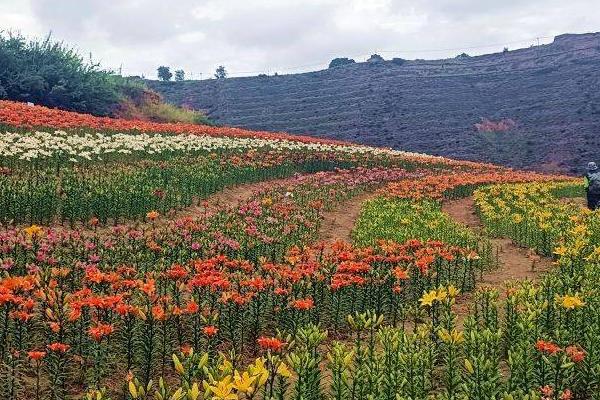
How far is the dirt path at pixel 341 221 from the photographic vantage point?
47.3 ft

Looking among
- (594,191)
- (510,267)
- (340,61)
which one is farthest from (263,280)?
(340,61)

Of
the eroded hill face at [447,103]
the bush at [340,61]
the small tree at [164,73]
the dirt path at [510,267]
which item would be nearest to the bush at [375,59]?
the eroded hill face at [447,103]

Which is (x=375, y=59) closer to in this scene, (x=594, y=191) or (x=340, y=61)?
(x=340, y=61)

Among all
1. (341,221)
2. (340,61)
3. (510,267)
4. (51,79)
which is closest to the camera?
(510,267)

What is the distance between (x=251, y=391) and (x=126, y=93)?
43.8 m

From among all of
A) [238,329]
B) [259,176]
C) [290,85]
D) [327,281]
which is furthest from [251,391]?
[290,85]

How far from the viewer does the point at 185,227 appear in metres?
10.7

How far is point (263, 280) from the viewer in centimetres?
673

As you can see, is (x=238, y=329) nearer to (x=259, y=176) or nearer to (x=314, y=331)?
(x=314, y=331)

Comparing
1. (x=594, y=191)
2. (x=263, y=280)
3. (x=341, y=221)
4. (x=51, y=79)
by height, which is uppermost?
(x=51, y=79)

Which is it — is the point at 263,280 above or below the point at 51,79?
below

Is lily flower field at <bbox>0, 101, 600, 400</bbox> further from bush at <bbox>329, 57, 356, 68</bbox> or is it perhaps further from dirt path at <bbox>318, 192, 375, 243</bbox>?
bush at <bbox>329, 57, 356, 68</bbox>

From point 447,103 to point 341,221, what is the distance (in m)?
54.0

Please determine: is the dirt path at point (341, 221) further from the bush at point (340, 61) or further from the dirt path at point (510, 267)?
the bush at point (340, 61)
